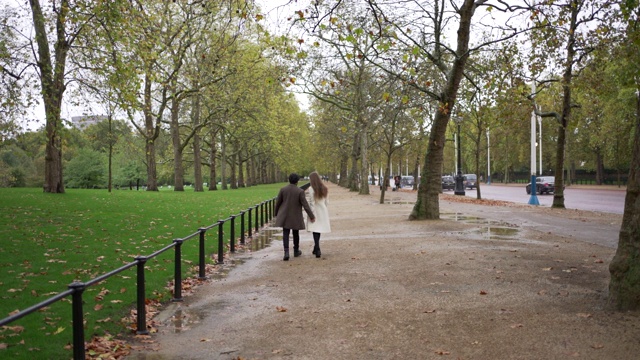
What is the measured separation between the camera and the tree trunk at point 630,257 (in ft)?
19.4

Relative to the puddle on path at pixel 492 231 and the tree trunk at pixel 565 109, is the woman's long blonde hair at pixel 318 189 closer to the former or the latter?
the puddle on path at pixel 492 231

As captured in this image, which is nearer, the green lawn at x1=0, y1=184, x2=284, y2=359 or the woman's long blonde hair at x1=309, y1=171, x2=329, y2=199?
the green lawn at x1=0, y1=184, x2=284, y2=359

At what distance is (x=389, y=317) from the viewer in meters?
6.37

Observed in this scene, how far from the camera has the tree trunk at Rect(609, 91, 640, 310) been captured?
19.4 ft

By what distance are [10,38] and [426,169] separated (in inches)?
580

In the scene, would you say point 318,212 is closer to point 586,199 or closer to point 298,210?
point 298,210

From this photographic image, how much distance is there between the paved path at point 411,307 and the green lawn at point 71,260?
2.72 ft

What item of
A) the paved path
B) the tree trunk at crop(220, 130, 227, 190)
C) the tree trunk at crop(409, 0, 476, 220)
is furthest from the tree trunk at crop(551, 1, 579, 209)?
the tree trunk at crop(220, 130, 227, 190)

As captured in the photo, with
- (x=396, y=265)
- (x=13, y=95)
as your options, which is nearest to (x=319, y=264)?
(x=396, y=265)

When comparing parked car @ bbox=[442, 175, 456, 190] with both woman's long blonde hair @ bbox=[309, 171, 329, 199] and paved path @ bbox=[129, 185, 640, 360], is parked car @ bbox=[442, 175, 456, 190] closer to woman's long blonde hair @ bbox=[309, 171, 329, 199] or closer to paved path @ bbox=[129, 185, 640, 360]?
paved path @ bbox=[129, 185, 640, 360]

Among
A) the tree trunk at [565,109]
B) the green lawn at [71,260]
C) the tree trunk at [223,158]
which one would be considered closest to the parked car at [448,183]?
the tree trunk at [223,158]

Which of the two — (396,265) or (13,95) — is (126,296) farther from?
(13,95)

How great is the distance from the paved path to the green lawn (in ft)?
2.72

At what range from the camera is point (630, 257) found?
5957mm
